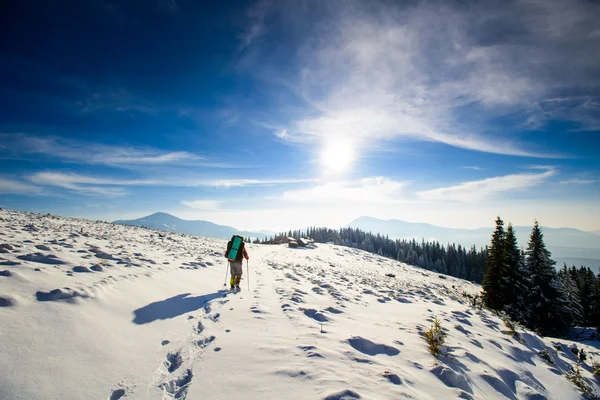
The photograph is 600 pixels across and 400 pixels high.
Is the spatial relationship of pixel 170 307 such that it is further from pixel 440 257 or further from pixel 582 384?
pixel 440 257

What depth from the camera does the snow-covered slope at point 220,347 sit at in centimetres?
321

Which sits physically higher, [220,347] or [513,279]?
[220,347]

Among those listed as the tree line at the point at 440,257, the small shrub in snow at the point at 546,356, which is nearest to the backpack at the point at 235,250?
the small shrub in snow at the point at 546,356

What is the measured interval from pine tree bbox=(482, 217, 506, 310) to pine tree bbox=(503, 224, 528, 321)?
49cm

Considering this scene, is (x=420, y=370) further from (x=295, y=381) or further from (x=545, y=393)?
(x=545, y=393)

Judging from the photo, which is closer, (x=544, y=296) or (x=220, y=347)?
(x=220, y=347)

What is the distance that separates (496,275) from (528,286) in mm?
2700

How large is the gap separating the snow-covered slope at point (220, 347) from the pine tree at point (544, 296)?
21824mm

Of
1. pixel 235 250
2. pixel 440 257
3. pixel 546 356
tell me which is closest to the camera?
pixel 546 356

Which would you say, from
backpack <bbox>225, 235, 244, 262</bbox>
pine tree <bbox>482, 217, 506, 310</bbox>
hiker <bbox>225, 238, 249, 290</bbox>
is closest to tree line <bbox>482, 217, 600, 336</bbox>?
pine tree <bbox>482, 217, 506, 310</bbox>

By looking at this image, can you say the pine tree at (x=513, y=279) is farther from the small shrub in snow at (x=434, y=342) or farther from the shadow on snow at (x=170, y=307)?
the shadow on snow at (x=170, y=307)

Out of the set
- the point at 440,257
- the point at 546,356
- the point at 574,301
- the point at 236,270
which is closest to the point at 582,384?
the point at 546,356

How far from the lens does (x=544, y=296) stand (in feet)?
79.6

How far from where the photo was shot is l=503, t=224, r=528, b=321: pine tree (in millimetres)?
24984
